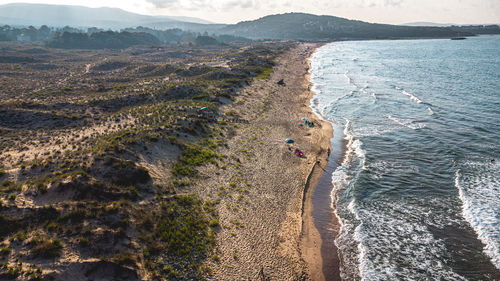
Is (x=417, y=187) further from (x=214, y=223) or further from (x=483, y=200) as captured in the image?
(x=214, y=223)

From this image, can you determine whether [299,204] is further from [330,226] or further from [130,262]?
[130,262]

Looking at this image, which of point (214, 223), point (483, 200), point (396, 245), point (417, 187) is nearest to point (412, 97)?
point (417, 187)

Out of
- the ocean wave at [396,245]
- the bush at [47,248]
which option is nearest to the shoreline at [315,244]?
the ocean wave at [396,245]

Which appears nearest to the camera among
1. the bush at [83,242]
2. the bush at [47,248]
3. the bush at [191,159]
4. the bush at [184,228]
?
the bush at [47,248]

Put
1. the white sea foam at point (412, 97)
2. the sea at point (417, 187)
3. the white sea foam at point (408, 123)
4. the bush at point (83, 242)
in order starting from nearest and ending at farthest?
the bush at point (83, 242) < the sea at point (417, 187) < the white sea foam at point (408, 123) < the white sea foam at point (412, 97)

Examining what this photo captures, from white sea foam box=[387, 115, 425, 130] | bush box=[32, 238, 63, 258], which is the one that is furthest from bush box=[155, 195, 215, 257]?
white sea foam box=[387, 115, 425, 130]

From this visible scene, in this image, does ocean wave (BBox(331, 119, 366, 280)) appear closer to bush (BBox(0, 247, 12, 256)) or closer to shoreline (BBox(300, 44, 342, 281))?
shoreline (BBox(300, 44, 342, 281))

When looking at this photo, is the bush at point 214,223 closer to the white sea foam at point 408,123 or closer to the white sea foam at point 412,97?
the white sea foam at point 408,123
